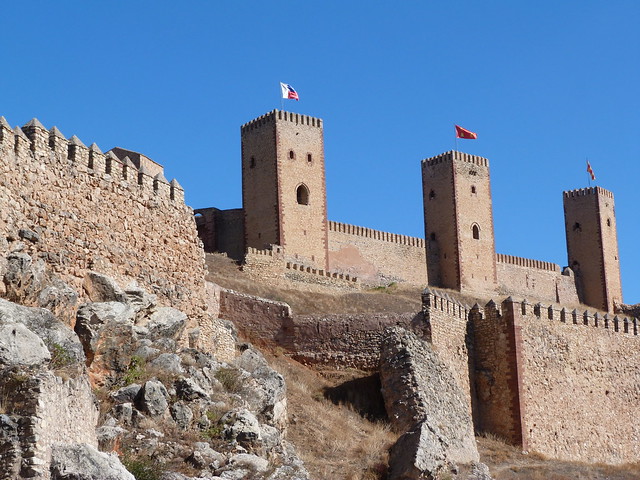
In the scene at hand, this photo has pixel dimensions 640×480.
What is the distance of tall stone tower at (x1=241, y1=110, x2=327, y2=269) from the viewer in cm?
5122

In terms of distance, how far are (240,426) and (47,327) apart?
312cm

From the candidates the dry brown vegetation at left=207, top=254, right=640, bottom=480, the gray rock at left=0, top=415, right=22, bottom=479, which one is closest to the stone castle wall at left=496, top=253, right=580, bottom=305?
the dry brown vegetation at left=207, top=254, right=640, bottom=480

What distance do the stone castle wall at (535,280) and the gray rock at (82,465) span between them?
50098 mm

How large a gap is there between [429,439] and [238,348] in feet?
16.0

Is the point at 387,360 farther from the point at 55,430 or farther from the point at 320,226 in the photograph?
the point at 320,226

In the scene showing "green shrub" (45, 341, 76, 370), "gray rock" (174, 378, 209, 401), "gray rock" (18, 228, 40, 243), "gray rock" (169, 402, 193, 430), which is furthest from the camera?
"gray rock" (18, 228, 40, 243)

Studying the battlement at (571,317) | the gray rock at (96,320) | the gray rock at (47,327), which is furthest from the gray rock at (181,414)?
the battlement at (571,317)

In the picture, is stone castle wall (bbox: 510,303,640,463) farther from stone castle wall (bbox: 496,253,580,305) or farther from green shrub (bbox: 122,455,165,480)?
stone castle wall (bbox: 496,253,580,305)

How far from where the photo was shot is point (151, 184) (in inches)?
776

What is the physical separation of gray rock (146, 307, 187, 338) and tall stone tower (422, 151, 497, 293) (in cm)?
4209

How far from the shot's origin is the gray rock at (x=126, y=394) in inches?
601

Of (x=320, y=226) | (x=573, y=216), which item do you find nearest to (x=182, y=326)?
(x=320, y=226)

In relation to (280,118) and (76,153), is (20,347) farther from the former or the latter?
(280,118)

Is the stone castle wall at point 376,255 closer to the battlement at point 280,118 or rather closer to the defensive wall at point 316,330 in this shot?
the battlement at point 280,118
